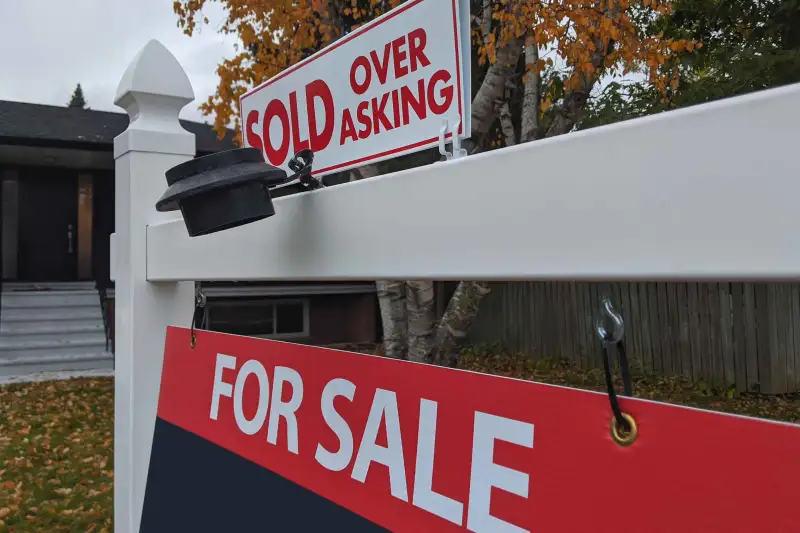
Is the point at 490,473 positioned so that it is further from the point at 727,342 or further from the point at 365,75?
the point at 727,342

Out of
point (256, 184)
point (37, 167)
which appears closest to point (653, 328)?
point (256, 184)

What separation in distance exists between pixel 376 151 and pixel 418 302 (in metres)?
3.50

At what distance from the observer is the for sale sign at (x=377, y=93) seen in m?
1.24

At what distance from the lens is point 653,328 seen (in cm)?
993

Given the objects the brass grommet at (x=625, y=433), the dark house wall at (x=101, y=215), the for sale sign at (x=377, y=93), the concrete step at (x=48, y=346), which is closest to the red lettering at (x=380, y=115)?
the for sale sign at (x=377, y=93)

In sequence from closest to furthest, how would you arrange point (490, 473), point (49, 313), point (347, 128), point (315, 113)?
point (490, 473) → point (347, 128) → point (315, 113) → point (49, 313)

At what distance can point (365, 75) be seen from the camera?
1.45m

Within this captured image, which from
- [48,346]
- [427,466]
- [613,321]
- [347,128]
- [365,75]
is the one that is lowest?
[48,346]

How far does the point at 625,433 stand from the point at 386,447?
0.47 meters

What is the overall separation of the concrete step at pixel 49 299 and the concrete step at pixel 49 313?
0.11 m

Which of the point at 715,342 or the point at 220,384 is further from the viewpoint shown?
the point at 715,342

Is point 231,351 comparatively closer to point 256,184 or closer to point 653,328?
point 256,184

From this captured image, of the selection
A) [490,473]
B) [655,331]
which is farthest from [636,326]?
[490,473]

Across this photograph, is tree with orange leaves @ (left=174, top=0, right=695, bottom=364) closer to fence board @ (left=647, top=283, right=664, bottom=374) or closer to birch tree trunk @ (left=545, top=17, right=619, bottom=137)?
birch tree trunk @ (left=545, top=17, right=619, bottom=137)
